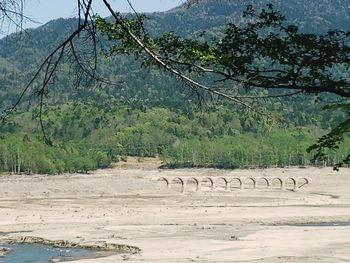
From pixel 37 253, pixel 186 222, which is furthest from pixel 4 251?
pixel 186 222

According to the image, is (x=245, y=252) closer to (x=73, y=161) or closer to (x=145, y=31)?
(x=145, y=31)

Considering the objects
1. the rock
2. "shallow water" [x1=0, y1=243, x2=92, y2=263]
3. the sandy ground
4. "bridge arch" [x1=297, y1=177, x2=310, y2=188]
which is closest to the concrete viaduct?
"bridge arch" [x1=297, y1=177, x2=310, y2=188]

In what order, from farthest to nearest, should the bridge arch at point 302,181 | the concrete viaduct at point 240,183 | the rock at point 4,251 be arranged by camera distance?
1. the bridge arch at point 302,181
2. the concrete viaduct at point 240,183
3. the rock at point 4,251

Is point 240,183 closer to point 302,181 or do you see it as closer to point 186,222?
point 302,181

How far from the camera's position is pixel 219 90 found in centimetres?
563

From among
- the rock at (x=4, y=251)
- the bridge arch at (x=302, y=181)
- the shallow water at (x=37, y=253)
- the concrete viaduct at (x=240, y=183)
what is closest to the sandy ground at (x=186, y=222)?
the shallow water at (x=37, y=253)

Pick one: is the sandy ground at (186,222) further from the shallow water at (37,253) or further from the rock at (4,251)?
the rock at (4,251)

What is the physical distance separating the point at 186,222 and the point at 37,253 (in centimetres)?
1562

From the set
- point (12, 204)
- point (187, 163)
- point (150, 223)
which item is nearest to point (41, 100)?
point (150, 223)

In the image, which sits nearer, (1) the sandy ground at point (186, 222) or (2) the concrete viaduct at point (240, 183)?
(1) the sandy ground at point (186, 222)

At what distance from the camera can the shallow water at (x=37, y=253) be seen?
30.5m

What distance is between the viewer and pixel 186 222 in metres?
46.5

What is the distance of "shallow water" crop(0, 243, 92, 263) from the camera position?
1200 inches

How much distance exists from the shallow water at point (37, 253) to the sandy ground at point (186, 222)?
2037mm
